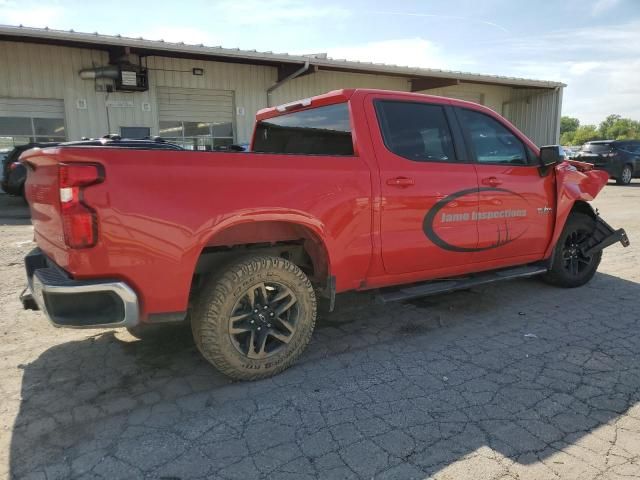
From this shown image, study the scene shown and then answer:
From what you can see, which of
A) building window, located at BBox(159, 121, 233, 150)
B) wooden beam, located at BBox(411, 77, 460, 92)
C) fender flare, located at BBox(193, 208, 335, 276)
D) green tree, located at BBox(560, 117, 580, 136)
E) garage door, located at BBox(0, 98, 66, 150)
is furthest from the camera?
green tree, located at BBox(560, 117, 580, 136)

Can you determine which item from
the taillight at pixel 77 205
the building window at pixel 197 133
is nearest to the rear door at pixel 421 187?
the taillight at pixel 77 205

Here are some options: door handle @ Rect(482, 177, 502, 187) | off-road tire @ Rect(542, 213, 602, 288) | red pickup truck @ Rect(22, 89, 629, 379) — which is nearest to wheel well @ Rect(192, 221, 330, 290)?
red pickup truck @ Rect(22, 89, 629, 379)

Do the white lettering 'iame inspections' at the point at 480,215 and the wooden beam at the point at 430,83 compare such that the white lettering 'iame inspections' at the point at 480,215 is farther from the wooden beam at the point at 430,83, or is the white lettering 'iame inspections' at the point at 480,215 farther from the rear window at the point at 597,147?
the rear window at the point at 597,147

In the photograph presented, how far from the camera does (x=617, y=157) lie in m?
18.7

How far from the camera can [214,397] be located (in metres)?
3.07

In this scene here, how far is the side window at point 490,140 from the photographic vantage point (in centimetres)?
430

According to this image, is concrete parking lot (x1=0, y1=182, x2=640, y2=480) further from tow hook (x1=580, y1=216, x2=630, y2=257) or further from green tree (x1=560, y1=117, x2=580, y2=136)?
green tree (x1=560, y1=117, x2=580, y2=136)

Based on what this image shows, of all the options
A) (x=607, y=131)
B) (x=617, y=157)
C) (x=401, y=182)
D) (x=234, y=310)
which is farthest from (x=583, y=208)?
(x=607, y=131)

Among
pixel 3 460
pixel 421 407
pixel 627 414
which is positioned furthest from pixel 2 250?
pixel 627 414

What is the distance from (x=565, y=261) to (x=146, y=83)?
1240cm

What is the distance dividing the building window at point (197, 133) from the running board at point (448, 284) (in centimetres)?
1207

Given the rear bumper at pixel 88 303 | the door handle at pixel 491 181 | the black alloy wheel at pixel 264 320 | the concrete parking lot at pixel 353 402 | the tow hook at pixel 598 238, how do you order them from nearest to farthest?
the concrete parking lot at pixel 353 402 → the rear bumper at pixel 88 303 → the black alloy wheel at pixel 264 320 → the door handle at pixel 491 181 → the tow hook at pixel 598 238

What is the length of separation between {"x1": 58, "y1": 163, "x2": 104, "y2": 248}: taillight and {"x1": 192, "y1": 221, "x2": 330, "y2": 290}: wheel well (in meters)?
0.70

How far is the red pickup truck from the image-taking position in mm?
2627
